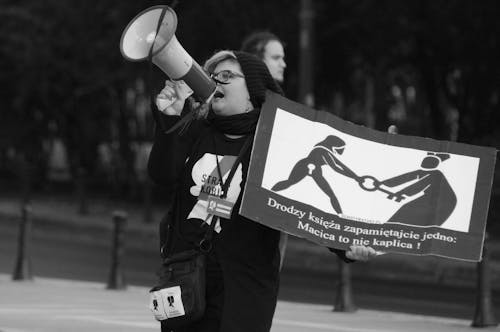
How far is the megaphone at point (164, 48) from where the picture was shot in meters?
4.60

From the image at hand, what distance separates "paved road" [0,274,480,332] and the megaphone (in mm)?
4779

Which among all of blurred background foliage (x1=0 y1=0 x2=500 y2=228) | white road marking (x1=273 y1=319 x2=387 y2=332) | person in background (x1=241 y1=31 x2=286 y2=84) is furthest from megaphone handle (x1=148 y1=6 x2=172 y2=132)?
blurred background foliage (x1=0 y1=0 x2=500 y2=228)

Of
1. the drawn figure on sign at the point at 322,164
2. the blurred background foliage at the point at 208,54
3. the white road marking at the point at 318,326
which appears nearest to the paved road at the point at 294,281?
the white road marking at the point at 318,326

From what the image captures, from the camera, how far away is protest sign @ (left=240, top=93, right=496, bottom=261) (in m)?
5.03

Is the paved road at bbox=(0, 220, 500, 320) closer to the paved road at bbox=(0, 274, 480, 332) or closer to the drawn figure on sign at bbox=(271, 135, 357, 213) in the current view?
the paved road at bbox=(0, 274, 480, 332)

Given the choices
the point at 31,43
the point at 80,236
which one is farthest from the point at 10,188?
the point at 80,236

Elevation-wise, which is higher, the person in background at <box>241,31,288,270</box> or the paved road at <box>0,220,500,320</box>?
Result: the person in background at <box>241,31,288,270</box>

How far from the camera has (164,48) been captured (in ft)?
15.0

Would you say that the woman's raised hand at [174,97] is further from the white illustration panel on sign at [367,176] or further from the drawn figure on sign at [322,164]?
the drawn figure on sign at [322,164]

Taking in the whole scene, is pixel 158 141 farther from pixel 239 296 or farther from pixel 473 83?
pixel 473 83

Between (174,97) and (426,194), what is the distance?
1.09m

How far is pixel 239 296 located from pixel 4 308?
6.16 m

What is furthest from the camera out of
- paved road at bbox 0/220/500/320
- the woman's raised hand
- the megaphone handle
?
paved road at bbox 0/220/500/320

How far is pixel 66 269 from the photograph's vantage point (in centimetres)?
1655
